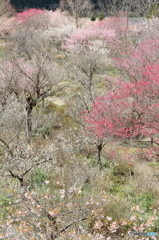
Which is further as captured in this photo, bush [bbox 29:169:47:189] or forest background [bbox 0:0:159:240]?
bush [bbox 29:169:47:189]

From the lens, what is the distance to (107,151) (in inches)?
444

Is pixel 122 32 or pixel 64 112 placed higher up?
pixel 122 32

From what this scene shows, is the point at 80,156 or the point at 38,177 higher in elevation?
the point at 38,177

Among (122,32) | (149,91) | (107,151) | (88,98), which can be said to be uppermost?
(122,32)

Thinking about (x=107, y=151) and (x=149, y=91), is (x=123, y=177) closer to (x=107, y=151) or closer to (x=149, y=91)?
(x=107, y=151)

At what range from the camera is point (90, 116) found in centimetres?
1080

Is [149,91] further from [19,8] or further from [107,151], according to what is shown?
[19,8]

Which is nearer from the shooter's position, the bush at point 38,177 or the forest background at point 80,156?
the forest background at point 80,156

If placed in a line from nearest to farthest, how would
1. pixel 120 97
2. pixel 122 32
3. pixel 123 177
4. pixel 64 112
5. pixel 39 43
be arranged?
pixel 123 177, pixel 120 97, pixel 64 112, pixel 39 43, pixel 122 32

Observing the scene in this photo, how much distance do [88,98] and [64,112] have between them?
2551 mm

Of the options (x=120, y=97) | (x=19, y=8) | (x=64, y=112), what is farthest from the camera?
(x=19, y=8)

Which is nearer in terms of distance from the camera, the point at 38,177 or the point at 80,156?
the point at 38,177

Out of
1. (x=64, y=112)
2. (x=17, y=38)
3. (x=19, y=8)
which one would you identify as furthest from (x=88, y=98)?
(x=19, y=8)

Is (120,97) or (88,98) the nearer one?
(120,97)
